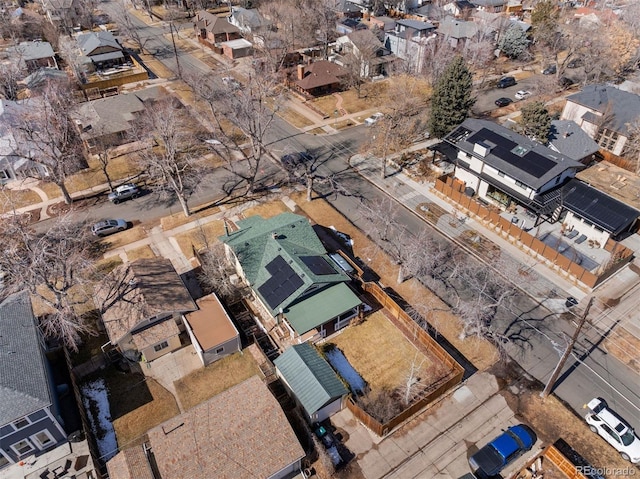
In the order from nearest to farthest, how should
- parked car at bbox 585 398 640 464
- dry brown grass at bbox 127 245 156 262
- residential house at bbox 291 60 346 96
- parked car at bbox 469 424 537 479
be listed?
parked car at bbox 469 424 537 479, parked car at bbox 585 398 640 464, dry brown grass at bbox 127 245 156 262, residential house at bbox 291 60 346 96

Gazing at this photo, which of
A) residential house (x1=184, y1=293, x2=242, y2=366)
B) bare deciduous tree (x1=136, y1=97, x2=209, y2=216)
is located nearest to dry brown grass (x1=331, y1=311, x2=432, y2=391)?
residential house (x1=184, y1=293, x2=242, y2=366)

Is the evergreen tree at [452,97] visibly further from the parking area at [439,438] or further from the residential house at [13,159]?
the residential house at [13,159]

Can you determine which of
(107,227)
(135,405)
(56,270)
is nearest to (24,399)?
(135,405)

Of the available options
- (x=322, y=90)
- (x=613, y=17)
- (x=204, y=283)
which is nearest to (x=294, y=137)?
(x=322, y=90)

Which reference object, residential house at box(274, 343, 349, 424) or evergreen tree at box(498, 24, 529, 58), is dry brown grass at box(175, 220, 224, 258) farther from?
evergreen tree at box(498, 24, 529, 58)

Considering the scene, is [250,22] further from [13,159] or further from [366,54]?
[13,159]

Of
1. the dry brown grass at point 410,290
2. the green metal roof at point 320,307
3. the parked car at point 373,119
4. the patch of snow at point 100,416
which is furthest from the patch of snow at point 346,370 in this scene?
the parked car at point 373,119
